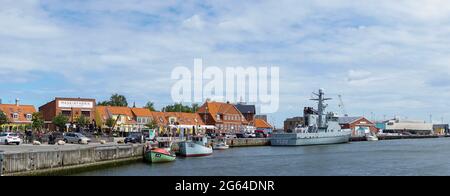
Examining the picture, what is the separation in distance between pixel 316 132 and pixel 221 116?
31.3 meters

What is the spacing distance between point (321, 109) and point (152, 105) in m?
60.8

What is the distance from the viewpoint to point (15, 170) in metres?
36.9

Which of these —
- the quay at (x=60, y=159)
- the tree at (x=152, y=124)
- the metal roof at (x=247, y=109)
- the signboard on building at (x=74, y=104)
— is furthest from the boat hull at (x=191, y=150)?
the metal roof at (x=247, y=109)

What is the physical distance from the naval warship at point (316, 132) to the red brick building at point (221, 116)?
24506 mm

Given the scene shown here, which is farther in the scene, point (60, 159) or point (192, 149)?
point (192, 149)

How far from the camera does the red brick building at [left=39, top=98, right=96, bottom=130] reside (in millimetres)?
103938

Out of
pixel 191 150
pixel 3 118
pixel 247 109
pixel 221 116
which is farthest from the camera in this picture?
pixel 247 109

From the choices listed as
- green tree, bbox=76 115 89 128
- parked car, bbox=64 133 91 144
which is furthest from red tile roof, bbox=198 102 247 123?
parked car, bbox=64 133 91 144

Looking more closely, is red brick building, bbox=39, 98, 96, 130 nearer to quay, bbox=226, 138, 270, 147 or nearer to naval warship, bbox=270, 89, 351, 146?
quay, bbox=226, 138, 270, 147

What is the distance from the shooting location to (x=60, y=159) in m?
44.0

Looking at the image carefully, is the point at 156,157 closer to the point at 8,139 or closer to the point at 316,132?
the point at 8,139

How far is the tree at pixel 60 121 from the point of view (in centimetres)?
9819

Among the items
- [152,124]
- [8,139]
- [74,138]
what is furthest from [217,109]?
[8,139]
